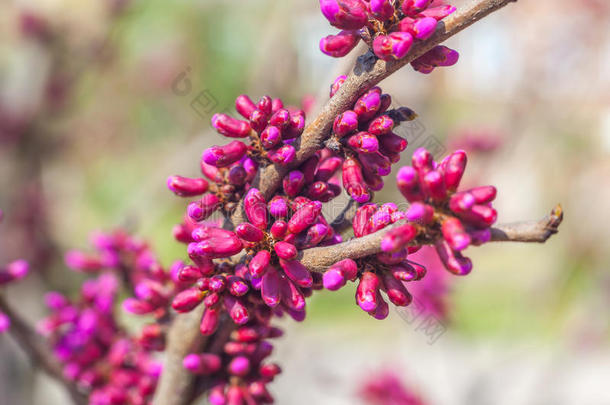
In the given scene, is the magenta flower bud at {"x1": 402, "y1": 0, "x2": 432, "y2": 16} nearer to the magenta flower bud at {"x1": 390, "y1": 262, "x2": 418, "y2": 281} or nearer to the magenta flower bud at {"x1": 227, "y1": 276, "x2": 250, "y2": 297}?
the magenta flower bud at {"x1": 390, "y1": 262, "x2": 418, "y2": 281}

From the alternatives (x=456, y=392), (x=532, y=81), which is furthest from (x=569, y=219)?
(x=532, y=81)

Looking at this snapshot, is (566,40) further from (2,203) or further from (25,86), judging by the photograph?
(2,203)

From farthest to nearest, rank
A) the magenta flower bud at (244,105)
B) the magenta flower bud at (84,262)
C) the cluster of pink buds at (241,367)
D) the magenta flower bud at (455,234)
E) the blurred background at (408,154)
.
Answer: the blurred background at (408,154) → the magenta flower bud at (84,262) → the cluster of pink buds at (241,367) → the magenta flower bud at (244,105) → the magenta flower bud at (455,234)

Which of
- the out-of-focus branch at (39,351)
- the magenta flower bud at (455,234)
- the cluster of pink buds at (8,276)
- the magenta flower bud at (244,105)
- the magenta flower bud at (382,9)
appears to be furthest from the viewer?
the out-of-focus branch at (39,351)

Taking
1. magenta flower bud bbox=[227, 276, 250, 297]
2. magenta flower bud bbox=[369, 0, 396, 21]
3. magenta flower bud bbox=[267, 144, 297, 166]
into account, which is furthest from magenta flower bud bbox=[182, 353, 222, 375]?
magenta flower bud bbox=[369, 0, 396, 21]

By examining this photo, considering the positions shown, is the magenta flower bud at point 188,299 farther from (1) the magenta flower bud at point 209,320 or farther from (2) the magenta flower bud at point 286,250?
(2) the magenta flower bud at point 286,250

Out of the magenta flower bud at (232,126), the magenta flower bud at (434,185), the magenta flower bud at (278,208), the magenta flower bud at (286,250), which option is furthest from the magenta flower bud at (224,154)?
the magenta flower bud at (434,185)
